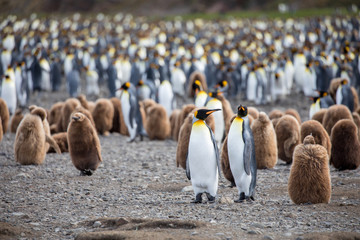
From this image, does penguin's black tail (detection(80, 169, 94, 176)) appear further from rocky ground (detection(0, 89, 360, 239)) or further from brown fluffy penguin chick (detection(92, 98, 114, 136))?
brown fluffy penguin chick (detection(92, 98, 114, 136))

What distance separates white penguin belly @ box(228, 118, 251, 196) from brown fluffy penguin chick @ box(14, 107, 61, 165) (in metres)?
3.25

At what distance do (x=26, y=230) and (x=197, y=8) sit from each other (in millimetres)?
42390

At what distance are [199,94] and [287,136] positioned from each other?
7.95ft

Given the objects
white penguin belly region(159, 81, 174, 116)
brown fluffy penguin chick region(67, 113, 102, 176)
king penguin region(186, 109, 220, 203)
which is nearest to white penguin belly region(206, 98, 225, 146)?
brown fluffy penguin chick region(67, 113, 102, 176)

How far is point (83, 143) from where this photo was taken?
720cm

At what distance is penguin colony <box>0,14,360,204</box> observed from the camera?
19.6 feet

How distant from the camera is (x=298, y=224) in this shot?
4.86 m

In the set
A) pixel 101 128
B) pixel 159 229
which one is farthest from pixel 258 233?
pixel 101 128

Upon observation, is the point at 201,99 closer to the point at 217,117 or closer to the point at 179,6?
the point at 217,117

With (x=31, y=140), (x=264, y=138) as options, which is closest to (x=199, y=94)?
(x=264, y=138)

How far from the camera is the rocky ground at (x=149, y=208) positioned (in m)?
4.61

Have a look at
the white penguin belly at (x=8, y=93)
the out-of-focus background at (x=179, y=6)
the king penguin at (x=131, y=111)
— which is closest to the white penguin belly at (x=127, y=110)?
the king penguin at (x=131, y=111)

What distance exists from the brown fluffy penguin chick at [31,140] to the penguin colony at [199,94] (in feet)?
0.05

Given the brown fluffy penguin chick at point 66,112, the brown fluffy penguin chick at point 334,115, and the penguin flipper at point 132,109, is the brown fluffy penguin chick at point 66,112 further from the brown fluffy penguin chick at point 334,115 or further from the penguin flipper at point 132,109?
the brown fluffy penguin chick at point 334,115
